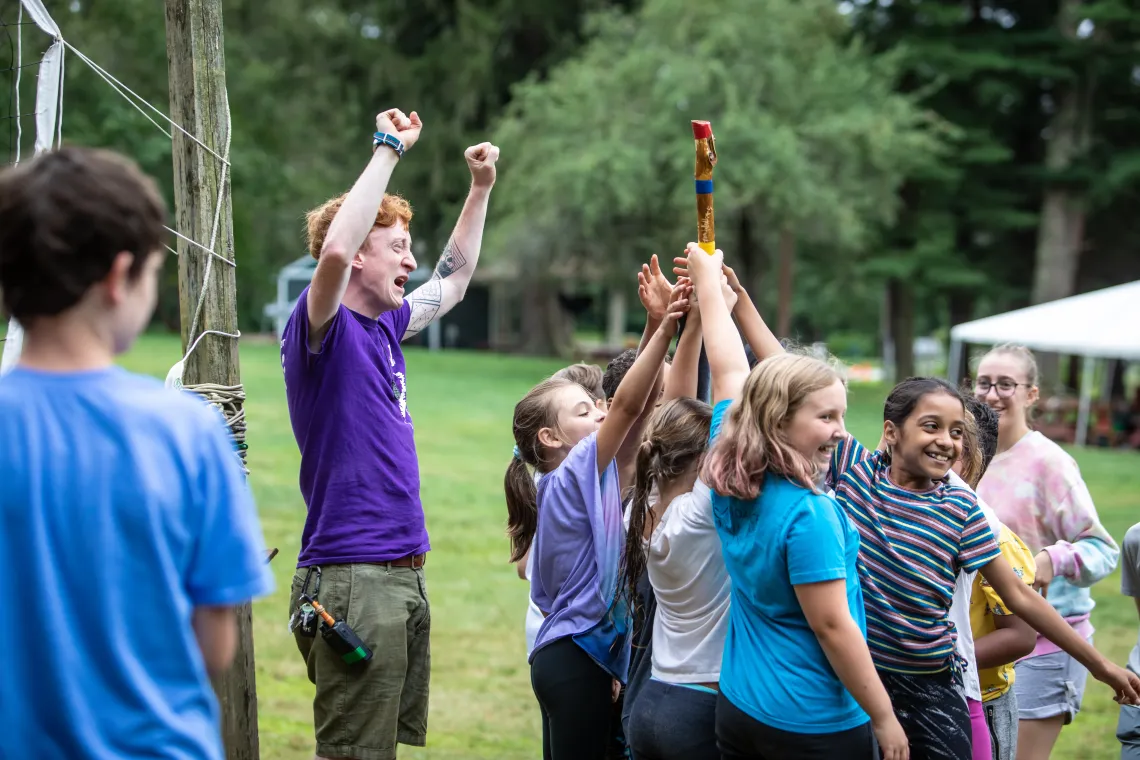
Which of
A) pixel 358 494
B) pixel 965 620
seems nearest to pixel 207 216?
pixel 358 494

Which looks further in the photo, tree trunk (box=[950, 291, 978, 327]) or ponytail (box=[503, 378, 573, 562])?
tree trunk (box=[950, 291, 978, 327])

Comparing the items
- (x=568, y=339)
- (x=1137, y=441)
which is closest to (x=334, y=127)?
(x=568, y=339)

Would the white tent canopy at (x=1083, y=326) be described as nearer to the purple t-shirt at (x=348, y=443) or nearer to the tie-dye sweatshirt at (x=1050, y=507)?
the tie-dye sweatshirt at (x=1050, y=507)

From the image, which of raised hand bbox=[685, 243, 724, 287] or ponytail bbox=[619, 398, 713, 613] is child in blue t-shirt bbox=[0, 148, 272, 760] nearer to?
ponytail bbox=[619, 398, 713, 613]

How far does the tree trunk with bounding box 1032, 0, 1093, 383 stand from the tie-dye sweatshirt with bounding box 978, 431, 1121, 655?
26.4 meters

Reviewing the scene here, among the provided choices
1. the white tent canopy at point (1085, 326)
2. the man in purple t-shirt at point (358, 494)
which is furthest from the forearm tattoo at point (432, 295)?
the white tent canopy at point (1085, 326)

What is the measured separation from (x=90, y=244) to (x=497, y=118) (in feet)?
109

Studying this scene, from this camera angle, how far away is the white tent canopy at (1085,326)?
1494cm

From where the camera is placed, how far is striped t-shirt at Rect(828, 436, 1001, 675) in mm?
2920

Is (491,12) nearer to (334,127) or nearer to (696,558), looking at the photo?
(334,127)

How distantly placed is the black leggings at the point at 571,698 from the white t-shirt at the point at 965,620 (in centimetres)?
97

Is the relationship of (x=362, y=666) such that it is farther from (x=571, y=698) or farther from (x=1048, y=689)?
(x=1048, y=689)

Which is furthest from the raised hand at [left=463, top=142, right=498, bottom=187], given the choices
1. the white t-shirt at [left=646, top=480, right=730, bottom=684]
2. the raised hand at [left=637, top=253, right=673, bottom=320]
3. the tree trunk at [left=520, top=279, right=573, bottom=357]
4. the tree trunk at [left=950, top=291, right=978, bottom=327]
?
the tree trunk at [left=520, top=279, right=573, bottom=357]

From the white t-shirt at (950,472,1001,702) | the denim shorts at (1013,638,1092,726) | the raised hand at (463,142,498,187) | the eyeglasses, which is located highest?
the raised hand at (463,142,498,187)
